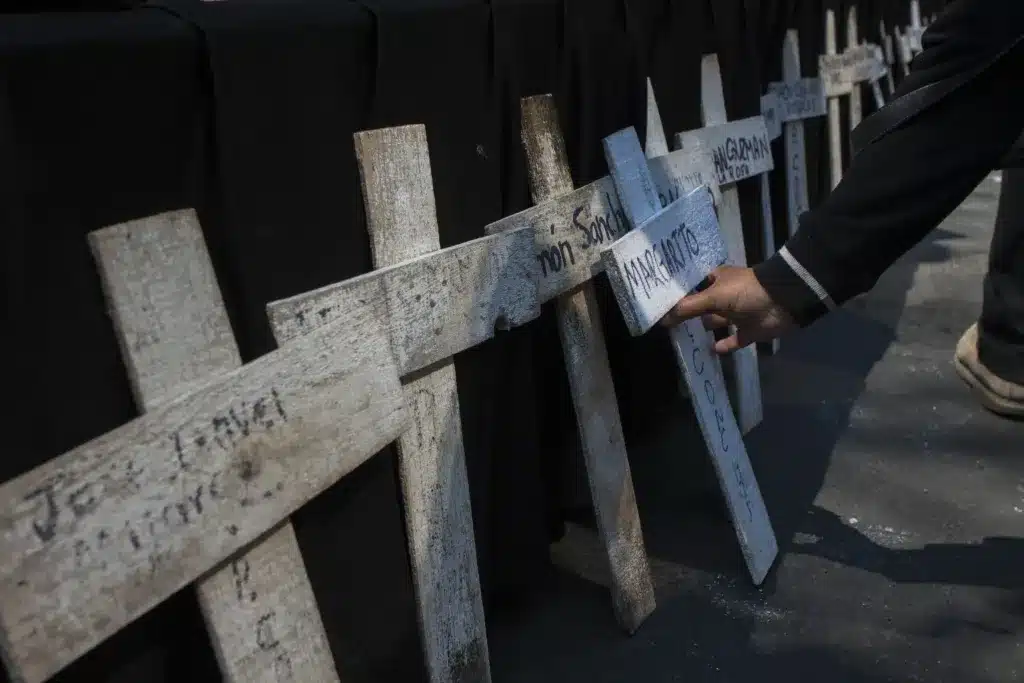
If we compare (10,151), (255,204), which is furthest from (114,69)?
(255,204)

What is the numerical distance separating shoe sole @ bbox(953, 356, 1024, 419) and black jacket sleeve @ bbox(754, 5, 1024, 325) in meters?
1.40

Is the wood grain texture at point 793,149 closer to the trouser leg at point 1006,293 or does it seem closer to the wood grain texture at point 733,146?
the wood grain texture at point 733,146

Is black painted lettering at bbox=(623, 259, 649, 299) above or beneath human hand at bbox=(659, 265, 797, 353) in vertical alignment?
above

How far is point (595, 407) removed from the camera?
2.09 meters

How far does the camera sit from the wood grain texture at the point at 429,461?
159 cm

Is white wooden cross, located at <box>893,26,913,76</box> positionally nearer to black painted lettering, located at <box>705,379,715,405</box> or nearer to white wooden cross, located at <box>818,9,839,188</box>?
white wooden cross, located at <box>818,9,839,188</box>

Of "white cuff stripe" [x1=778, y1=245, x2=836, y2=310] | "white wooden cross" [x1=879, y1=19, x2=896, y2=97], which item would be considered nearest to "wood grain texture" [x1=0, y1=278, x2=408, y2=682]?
"white cuff stripe" [x1=778, y1=245, x2=836, y2=310]

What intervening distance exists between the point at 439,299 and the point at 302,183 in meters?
0.31

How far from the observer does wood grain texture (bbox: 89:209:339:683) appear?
117 centimetres

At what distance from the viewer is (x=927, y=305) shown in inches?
174

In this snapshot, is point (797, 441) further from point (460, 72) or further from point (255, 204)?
point (255, 204)

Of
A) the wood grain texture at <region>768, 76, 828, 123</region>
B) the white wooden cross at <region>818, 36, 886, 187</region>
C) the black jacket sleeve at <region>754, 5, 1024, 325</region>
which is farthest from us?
the white wooden cross at <region>818, 36, 886, 187</region>

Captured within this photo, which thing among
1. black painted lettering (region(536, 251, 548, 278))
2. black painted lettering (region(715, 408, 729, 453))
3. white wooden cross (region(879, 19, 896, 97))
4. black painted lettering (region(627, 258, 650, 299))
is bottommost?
black painted lettering (region(715, 408, 729, 453))

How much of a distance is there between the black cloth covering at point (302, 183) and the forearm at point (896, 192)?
0.52 meters
